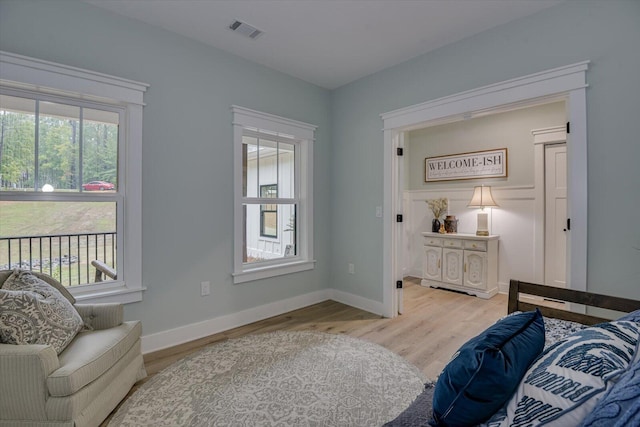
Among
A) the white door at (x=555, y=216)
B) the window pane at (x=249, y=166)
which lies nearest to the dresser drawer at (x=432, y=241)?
the white door at (x=555, y=216)

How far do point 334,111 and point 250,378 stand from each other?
10.3 ft

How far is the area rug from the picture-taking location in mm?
1781

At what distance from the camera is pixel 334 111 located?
13.2 feet

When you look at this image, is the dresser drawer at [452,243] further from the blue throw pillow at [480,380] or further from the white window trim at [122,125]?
the white window trim at [122,125]

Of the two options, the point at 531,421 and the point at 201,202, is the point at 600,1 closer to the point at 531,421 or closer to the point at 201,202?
the point at 531,421

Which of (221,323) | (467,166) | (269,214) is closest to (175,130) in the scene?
(269,214)

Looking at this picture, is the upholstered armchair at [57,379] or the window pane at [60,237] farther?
the window pane at [60,237]

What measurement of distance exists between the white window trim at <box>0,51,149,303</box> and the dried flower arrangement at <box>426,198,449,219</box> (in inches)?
160

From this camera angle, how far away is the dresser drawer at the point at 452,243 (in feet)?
14.4

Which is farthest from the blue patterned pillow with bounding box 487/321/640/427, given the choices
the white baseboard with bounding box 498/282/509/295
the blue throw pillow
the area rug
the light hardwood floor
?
the white baseboard with bounding box 498/282/509/295

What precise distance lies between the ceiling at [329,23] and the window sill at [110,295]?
7.06 feet

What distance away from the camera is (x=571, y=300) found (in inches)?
74.2

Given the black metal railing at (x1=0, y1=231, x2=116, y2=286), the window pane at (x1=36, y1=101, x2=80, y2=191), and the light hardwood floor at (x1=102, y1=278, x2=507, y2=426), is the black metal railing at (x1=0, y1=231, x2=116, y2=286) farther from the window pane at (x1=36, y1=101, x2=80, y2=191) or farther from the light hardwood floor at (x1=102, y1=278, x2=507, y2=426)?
the light hardwood floor at (x1=102, y1=278, x2=507, y2=426)

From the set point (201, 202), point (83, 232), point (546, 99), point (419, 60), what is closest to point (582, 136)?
point (546, 99)
